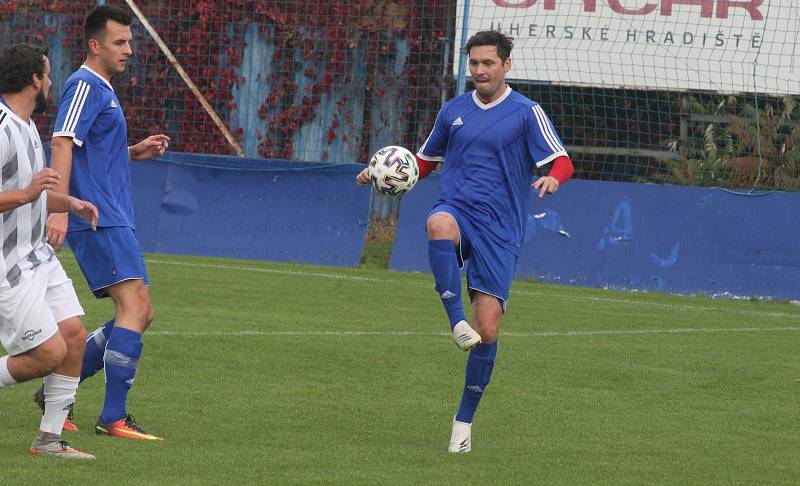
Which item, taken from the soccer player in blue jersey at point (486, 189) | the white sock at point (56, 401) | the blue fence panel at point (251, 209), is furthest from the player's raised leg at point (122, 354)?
the blue fence panel at point (251, 209)

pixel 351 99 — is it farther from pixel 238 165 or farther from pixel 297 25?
pixel 238 165

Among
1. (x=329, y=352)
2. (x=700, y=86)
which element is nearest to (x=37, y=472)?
(x=329, y=352)

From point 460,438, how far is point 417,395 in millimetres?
1670

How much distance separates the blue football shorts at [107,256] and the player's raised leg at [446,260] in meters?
1.43

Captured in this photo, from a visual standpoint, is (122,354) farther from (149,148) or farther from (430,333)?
(430,333)

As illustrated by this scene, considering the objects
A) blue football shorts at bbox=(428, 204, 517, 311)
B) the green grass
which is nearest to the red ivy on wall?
the green grass

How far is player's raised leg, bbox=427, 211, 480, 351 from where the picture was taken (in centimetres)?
705

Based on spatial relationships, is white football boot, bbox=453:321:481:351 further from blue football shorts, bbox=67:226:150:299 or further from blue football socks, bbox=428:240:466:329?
blue football shorts, bbox=67:226:150:299

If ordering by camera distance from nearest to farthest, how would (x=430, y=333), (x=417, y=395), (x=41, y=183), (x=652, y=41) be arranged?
(x=41, y=183)
(x=417, y=395)
(x=430, y=333)
(x=652, y=41)

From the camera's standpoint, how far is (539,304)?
13492 mm

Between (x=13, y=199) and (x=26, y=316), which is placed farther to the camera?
(x=26, y=316)

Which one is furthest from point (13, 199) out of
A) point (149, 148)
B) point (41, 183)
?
point (149, 148)

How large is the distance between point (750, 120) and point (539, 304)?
5.06 meters

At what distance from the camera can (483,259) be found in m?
7.16
